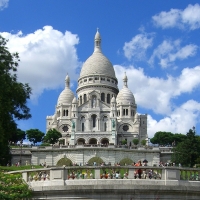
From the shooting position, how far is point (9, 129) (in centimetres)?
3322

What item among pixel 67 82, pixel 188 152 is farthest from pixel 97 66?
pixel 188 152

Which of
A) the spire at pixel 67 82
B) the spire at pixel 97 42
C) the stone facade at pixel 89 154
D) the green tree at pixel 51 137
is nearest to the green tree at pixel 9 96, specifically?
the stone facade at pixel 89 154

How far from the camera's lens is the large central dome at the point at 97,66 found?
136950 millimetres

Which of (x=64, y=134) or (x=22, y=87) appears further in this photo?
(x=64, y=134)

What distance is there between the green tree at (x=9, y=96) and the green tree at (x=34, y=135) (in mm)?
73548

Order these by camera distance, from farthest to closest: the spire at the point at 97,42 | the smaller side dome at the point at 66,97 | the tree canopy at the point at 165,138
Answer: the spire at the point at 97,42
the smaller side dome at the point at 66,97
the tree canopy at the point at 165,138

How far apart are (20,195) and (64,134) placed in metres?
104

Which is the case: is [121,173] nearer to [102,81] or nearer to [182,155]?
[182,155]

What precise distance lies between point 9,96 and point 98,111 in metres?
90.3

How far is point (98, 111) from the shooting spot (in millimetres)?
122938

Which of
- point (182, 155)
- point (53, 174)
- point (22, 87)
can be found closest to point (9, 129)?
point (22, 87)

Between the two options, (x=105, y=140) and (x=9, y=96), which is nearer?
(x=9, y=96)

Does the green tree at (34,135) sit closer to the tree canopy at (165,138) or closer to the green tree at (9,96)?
the tree canopy at (165,138)

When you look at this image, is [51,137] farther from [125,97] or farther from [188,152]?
[188,152]
